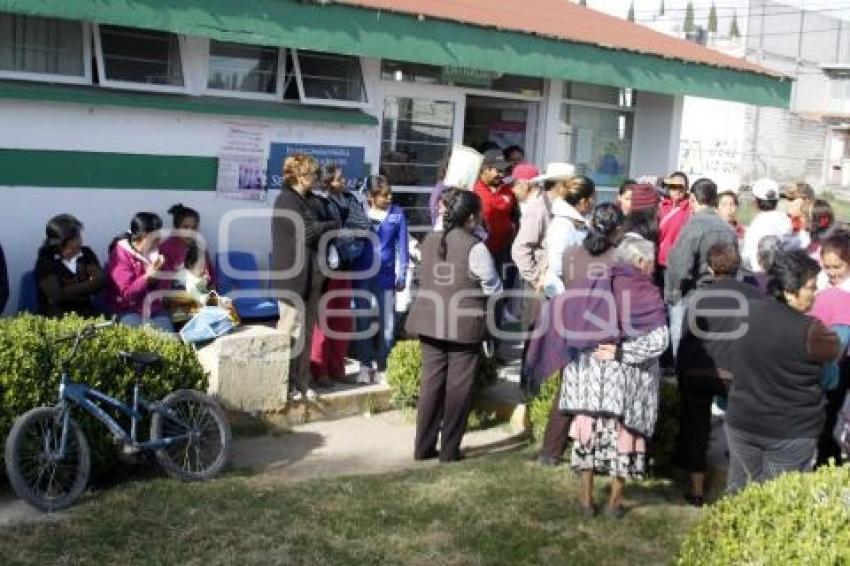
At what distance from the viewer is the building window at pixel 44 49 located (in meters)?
7.49

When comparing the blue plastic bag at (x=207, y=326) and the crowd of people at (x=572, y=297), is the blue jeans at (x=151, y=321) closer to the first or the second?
the crowd of people at (x=572, y=297)

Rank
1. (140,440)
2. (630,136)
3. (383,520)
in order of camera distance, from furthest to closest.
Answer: (630,136), (140,440), (383,520)

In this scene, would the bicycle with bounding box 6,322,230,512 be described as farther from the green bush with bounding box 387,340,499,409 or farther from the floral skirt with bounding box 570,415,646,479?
the floral skirt with bounding box 570,415,646,479

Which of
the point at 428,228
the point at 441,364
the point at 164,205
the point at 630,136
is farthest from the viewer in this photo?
the point at 630,136

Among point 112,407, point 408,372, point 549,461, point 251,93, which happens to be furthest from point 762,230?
point 112,407

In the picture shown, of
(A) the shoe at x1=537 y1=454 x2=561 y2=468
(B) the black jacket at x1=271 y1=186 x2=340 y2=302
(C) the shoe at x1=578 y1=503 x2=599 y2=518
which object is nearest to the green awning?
(B) the black jacket at x1=271 y1=186 x2=340 y2=302

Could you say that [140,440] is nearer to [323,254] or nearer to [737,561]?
[323,254]

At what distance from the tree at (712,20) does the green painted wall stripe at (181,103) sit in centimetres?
4022

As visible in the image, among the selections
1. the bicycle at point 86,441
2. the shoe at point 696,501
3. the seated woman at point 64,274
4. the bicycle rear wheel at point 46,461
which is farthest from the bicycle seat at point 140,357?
the shoe at point 696,501

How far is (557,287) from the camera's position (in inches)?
300

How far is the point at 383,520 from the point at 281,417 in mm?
2014

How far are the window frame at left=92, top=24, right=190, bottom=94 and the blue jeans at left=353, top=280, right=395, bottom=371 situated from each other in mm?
2177

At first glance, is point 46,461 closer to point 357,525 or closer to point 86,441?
point 86,441

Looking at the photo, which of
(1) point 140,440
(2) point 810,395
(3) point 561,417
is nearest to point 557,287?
(3) point 561,417
